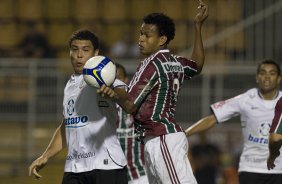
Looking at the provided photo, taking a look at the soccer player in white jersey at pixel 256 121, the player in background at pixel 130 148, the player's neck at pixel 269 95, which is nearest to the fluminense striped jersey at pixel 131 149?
the player in background at pixel 130 148

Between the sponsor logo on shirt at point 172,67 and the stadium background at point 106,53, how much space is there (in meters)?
6.94

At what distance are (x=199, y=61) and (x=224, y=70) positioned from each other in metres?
7.94

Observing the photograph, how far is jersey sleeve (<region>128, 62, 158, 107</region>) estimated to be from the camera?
7.47m

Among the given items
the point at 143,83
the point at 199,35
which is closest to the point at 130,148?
the point at 199,35

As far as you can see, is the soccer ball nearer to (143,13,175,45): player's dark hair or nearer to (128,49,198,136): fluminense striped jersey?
(128,49,198,136): fluminense striped jersey

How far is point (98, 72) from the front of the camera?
278 inches

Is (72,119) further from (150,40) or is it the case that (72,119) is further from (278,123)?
(278,123)

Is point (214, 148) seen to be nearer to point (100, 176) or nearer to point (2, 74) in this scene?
point (2, 74)

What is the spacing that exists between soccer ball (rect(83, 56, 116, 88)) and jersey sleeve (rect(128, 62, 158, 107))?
0.37m

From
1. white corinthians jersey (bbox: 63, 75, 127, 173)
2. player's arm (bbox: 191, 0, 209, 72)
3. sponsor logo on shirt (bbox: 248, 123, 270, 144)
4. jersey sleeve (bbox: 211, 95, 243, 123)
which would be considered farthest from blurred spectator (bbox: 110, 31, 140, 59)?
white corinthians jersey (bbox: 63, 75, 127, 173)

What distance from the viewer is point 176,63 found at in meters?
7.75

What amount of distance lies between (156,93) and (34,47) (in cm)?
959

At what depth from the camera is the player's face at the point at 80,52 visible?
7762mm

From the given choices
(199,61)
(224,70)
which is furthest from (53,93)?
(199,61)
